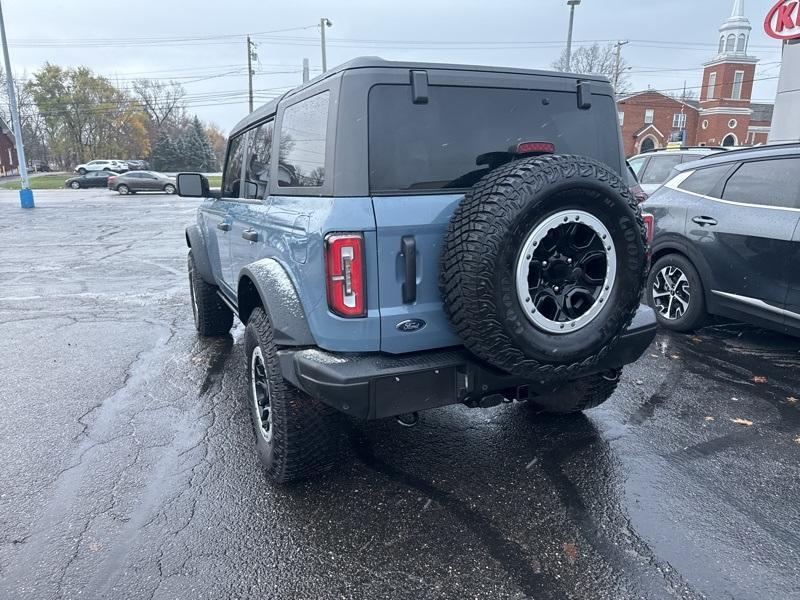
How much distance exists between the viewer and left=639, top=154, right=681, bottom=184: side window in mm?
10000

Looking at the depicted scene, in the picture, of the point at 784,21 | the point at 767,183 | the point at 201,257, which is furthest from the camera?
the point at 784,21

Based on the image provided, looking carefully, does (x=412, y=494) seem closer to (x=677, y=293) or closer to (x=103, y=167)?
(x=677, y=293)

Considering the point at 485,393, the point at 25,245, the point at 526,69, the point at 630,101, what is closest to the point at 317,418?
the point at 485,393

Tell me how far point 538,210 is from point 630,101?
219 ft

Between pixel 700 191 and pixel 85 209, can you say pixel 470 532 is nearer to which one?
pixel 700 191

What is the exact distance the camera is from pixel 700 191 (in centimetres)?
535

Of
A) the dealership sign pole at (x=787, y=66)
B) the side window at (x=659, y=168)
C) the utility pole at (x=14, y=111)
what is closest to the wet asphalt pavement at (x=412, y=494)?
the side window at (x=659, y=168)

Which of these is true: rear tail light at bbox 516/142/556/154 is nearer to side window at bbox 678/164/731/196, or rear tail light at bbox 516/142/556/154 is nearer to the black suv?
the black suv

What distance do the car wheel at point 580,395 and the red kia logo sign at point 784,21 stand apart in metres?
11.4

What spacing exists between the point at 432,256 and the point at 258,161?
1724mm

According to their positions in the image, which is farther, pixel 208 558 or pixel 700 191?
pixel 700 191

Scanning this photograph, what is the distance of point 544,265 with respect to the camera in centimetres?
246

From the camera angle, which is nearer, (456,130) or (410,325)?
(410,325)

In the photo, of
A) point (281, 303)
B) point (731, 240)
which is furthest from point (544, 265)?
point (731, 240)
